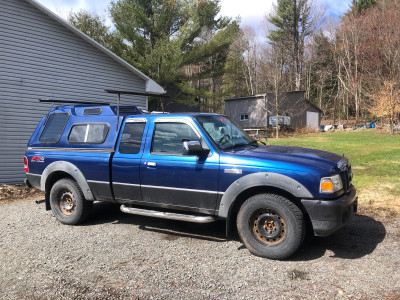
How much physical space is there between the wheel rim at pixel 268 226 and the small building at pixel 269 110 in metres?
25.8

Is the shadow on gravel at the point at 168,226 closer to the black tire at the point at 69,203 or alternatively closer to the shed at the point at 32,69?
the black tire at the point at 69,203

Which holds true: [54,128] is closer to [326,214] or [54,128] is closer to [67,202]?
[67,202]

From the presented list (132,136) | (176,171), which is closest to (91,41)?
(132,136)

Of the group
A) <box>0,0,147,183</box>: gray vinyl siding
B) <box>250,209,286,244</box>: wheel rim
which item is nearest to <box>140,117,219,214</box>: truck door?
<box>250,209,286,244</box>: wheel rim

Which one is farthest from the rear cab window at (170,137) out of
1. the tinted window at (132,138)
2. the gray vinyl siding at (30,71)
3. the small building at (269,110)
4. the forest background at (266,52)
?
the small building at (269,110)

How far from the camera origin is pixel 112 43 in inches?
883

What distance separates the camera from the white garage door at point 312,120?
1275 inches

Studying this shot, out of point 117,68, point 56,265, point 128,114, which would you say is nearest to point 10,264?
point 56,265

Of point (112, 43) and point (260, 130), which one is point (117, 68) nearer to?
point (112, 43)

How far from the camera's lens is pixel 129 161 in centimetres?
473

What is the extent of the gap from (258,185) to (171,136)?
4.98 ft

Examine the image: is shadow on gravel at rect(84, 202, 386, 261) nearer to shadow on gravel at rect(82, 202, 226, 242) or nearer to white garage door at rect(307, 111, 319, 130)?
shadow on gravel at rect(82, 202, 226, 242)

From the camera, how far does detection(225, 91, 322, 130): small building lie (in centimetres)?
3005

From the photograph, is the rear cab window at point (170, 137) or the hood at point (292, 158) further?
the rear cab window at point (170, 137)
